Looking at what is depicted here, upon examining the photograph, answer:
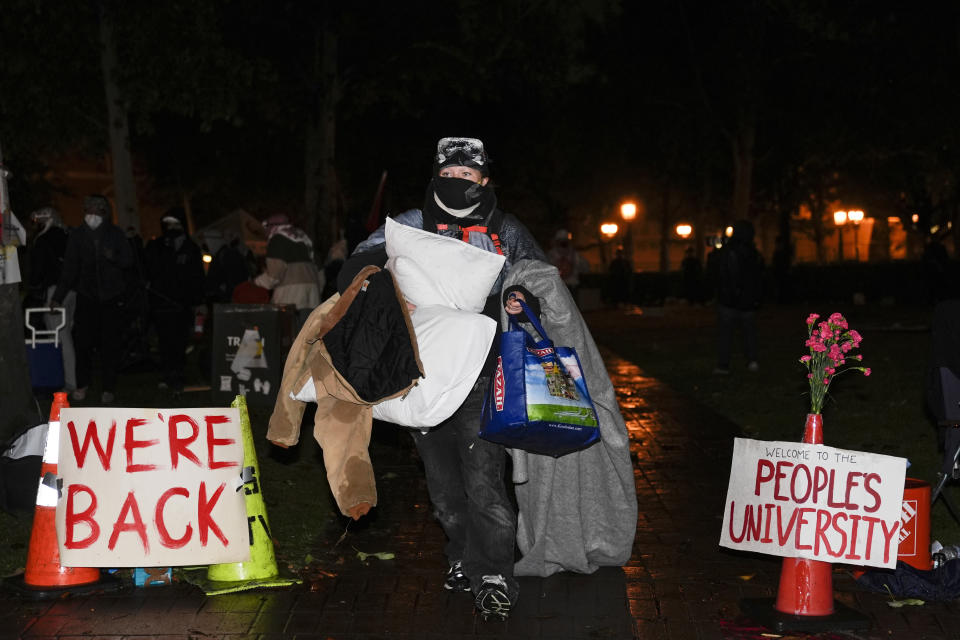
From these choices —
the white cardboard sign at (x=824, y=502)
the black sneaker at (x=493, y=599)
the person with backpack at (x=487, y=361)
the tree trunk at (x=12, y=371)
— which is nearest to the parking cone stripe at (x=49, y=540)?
the person with backpack at (x=487, y=361)

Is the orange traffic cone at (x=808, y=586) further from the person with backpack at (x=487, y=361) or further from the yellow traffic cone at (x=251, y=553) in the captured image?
the yellow traffic cone at (x=251, y=553)

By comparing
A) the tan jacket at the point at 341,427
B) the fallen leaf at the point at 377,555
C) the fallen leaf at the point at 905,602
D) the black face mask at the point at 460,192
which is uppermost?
the black face mask at the point at 460,192

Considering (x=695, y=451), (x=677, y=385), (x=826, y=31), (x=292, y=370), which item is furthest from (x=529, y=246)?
(x=826, y=31)

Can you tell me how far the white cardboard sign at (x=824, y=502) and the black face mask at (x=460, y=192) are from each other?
1.49 m

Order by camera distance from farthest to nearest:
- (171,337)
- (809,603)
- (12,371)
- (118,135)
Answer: (118,135) < (171,337) < (12,371) < (809,603)

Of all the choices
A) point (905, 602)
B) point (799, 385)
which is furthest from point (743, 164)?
point (905, 602)

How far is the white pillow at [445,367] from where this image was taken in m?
4.75

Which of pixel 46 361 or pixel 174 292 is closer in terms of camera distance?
pixel 46 361

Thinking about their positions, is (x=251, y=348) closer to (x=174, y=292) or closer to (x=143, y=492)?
(x=174, y=292)

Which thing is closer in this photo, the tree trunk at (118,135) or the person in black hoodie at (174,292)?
the person in black hoodie at (174,292)

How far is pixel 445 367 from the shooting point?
4.76m

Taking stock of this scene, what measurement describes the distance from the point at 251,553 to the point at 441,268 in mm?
1662

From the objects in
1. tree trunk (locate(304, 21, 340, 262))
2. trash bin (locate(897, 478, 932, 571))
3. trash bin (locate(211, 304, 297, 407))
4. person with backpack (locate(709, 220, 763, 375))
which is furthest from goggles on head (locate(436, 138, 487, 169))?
tree trunk (locate(304, 21, 340, 262))

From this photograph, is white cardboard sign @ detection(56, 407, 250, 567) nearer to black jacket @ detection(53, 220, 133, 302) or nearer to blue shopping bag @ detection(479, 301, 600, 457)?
blue shopping bag @ detection(479, 301, 600, 457)
